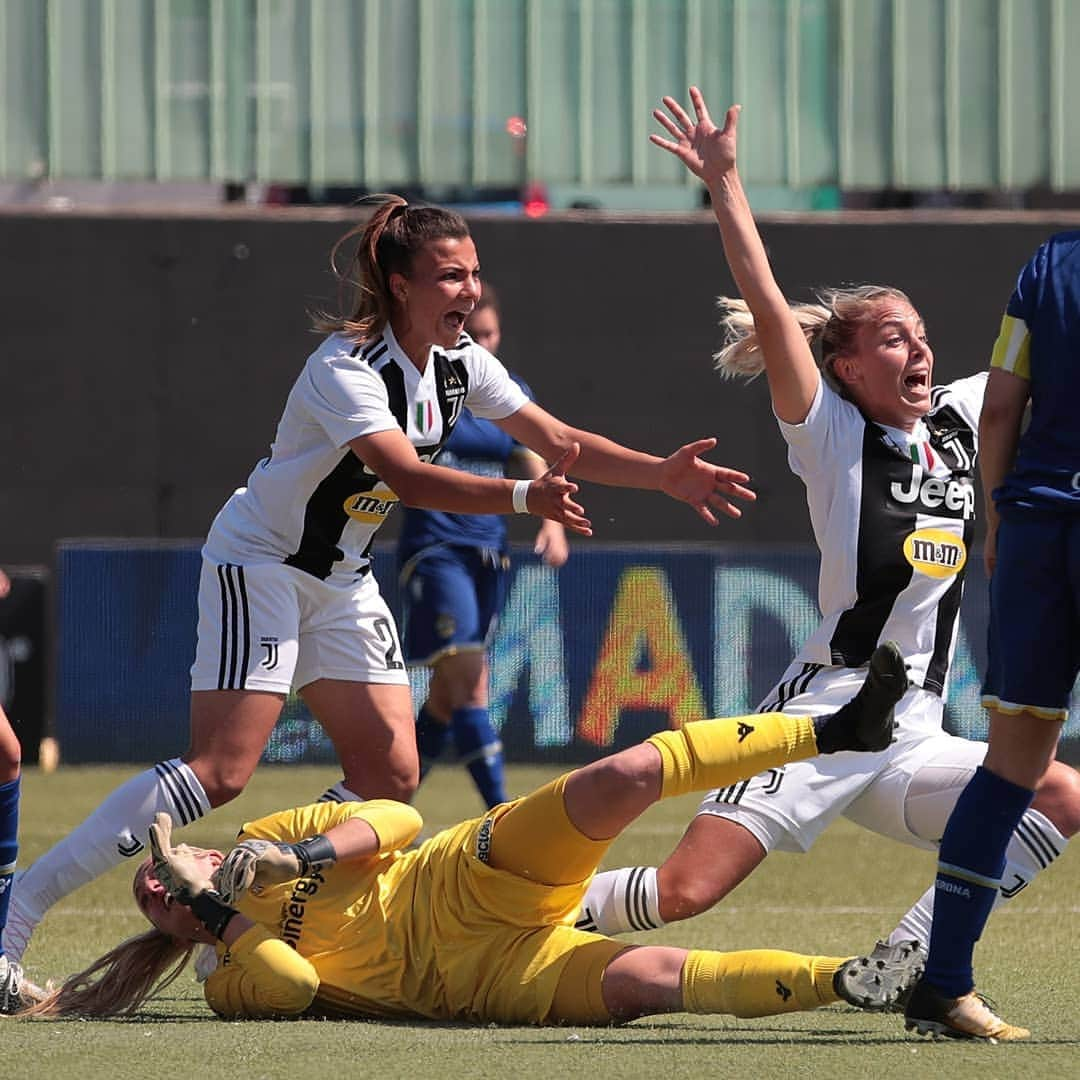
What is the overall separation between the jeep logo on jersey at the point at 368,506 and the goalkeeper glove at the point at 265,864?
1.20 meters

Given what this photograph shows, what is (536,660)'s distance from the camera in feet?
37.8

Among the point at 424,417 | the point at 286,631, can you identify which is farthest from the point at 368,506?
the point at 286,631

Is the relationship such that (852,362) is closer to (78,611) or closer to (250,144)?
(78,611)

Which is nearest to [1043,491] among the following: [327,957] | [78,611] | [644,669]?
[327,957]

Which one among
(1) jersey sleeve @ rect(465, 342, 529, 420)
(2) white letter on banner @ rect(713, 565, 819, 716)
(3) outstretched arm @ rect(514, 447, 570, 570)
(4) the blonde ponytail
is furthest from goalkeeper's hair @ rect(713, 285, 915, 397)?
(2) white letter on banner @ rect(713, 565, 819, 716)

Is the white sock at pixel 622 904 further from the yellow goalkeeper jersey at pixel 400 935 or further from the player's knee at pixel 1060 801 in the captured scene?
the player's knee at pixel 1060 801

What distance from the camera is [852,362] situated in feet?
17.7

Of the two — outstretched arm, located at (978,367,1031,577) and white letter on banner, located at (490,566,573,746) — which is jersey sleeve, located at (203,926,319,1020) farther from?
white letter on banner, located at (490,566,573,746)

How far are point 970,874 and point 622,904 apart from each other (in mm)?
909

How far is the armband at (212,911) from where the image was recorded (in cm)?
468

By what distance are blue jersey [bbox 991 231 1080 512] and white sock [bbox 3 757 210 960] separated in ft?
6.78

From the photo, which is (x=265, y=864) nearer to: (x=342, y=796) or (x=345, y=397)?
(x=342, y=796)

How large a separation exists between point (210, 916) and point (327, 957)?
0.89 ft

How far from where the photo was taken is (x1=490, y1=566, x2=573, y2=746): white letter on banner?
1144cm
